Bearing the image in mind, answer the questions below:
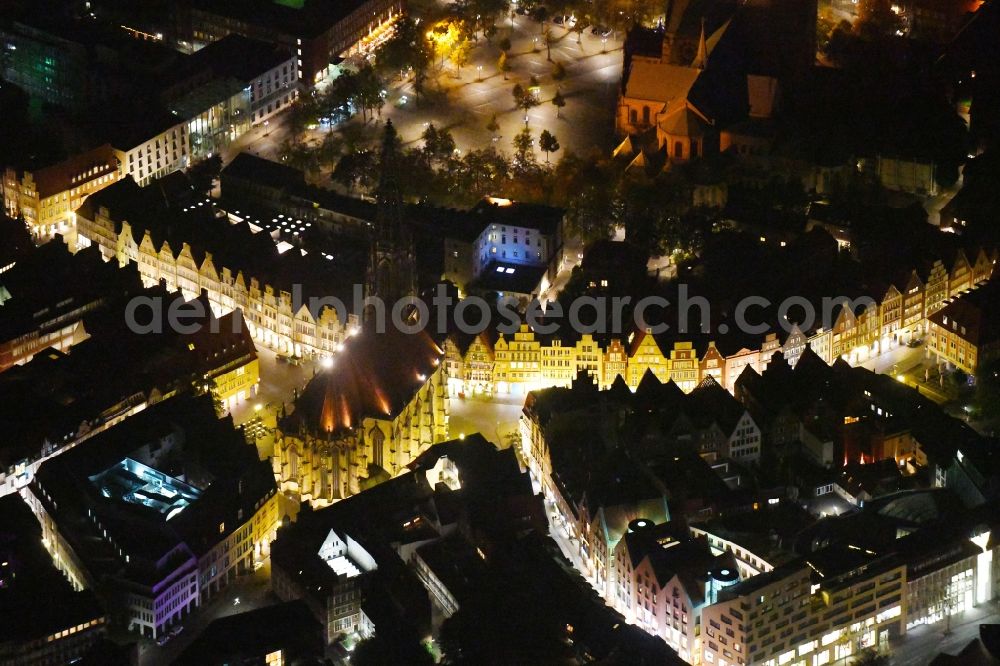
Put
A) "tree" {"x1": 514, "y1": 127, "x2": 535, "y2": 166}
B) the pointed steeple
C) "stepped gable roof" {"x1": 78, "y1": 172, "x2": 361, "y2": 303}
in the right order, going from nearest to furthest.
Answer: "stepped gable roof" {"x1": 78, "y1": 172, "x2": 361, "y2": 303}, "tree" {"x1": 514, "y1": 127, "x2": 535, "y2": 166}, the pointed steeple

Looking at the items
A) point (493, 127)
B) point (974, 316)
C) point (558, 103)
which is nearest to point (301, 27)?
point (493, 127)

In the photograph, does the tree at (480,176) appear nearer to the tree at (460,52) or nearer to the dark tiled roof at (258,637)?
the tree at (460,52)

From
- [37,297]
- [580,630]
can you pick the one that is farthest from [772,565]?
[37,297]

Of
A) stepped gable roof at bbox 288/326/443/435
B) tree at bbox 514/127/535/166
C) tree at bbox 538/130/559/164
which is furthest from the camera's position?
tree at bbox 538/130/559/164

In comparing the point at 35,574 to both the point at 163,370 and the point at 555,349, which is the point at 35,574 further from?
the point at 555,349

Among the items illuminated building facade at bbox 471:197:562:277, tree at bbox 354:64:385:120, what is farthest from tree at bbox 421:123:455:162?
illuminated building facade at bbox 471:197:562:277

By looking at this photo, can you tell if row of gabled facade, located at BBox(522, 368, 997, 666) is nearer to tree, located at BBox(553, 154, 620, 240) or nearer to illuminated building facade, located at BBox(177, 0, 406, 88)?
tree, located at BBox(553, 154, 620, 240)
